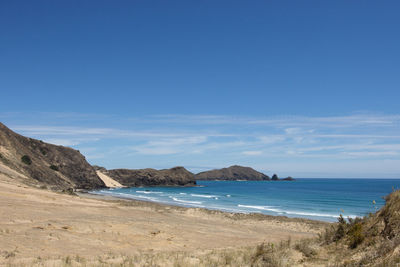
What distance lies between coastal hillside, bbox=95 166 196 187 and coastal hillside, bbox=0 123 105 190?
24.9 metres

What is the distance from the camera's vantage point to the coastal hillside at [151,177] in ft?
373

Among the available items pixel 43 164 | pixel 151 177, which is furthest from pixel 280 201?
pixel 151 177

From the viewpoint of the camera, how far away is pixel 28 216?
57.3ft

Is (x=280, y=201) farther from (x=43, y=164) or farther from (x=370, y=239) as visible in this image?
(x=370, y=239)

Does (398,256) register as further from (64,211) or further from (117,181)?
(117,181)

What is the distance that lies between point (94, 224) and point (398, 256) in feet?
47.6

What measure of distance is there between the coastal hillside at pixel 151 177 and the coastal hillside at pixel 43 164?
24.9 meters

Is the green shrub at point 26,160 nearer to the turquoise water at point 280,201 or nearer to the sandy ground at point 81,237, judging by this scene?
the turquoise water at point 280,201

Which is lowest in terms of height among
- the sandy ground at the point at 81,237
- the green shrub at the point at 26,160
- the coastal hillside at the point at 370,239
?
the sandy ground at the point at 81,237

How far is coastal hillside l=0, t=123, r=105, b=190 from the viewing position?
50.1 m

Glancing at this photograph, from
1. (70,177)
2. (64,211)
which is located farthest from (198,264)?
(70,177)

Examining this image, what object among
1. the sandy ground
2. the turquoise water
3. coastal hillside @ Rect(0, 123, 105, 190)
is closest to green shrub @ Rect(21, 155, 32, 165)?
coastal hillside @ Rect(0, 123, 105, 190)

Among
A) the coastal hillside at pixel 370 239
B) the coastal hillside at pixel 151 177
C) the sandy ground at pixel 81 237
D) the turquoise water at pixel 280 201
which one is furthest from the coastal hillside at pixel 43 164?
the coastal hillside at pixel 370 239

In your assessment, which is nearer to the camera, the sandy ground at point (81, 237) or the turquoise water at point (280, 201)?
the sandy ground at point (81, 237)
